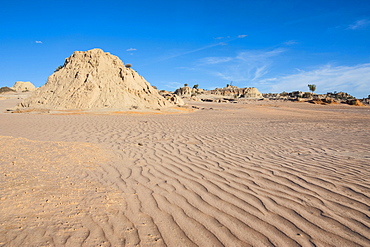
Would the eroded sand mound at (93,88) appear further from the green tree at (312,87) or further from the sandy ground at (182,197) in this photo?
the green tree at (312,87)

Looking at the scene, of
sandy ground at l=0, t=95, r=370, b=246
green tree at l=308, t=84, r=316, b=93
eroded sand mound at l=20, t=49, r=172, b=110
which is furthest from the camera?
green tree at l=308, t=84, r=316, b=93

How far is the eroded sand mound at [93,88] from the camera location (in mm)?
19078

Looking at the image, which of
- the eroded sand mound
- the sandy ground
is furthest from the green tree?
the sandy ground

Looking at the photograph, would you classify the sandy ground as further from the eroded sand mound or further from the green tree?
the green tree

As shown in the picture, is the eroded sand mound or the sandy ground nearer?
the sandy ground

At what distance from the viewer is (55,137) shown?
24.6ft

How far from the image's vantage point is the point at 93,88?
64.3 feet

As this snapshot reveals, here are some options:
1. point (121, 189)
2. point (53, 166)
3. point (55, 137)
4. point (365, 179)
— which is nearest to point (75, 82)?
point (55, 137)

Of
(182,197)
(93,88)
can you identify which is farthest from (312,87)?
(182,197)

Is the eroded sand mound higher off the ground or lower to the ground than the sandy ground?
higher

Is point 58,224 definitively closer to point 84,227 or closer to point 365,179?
point 84,227

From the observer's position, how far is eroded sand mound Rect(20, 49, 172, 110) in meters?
19.1

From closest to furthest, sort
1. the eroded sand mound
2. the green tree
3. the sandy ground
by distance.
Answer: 1. the sandy ground
2. the eroded sand mound
3. the green tree

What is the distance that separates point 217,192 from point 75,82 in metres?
19.8
